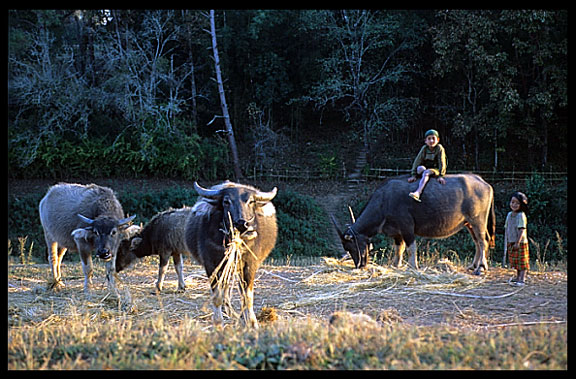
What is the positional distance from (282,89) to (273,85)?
51 cm

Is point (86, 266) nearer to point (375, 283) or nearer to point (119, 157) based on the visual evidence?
point (375, 283)

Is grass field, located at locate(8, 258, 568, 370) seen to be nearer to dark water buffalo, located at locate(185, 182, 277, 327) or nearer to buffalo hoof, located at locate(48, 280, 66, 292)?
buffalo hoof, located at locate(48, 280, 66, 292)

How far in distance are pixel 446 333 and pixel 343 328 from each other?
3.46 feet

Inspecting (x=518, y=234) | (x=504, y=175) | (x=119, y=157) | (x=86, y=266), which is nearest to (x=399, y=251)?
(x=518, y=234)

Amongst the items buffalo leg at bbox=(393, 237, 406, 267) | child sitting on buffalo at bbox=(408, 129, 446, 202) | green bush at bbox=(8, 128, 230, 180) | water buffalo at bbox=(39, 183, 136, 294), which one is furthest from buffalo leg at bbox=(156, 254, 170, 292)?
green bush at bbox=(8, 128, 230, 180)

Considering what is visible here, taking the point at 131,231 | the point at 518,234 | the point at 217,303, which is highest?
the point at 518,234

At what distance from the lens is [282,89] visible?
29016mm

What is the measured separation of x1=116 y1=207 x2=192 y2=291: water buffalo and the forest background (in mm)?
15318

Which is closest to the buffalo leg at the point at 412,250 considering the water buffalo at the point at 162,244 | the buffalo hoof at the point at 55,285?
the water buffalo at the point at 162,244

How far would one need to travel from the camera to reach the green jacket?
10844 mm

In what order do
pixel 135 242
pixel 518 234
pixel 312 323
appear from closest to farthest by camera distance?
pixel 312 323
pixel 518 234
pixel 135 242

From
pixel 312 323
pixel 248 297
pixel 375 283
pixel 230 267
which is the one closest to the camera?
pixel 312 323

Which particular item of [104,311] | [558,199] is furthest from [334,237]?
[104,311]

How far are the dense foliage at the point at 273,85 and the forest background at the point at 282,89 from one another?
0.08 metres
